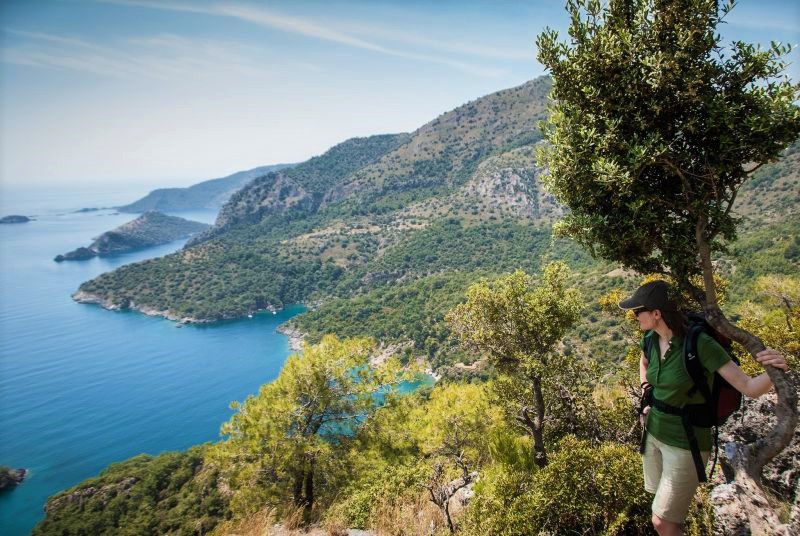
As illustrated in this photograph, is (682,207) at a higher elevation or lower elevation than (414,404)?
higher

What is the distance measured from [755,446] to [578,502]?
6.54 feet

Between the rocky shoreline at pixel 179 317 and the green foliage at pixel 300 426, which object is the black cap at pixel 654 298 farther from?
the rocky shoreline at pixel 179 317

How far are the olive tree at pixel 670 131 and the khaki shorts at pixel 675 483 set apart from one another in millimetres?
1178

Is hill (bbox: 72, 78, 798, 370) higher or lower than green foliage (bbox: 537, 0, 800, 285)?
lower

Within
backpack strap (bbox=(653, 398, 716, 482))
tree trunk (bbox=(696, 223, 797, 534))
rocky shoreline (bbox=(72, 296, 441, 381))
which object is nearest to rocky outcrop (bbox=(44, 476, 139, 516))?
rocky shoreline (bbox=(72, 296, 441, 381))

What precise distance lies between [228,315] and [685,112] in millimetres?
149194

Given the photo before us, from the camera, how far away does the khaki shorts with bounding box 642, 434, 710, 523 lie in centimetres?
346

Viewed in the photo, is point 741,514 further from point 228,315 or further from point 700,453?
point 228,315

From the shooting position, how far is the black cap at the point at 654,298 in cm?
341

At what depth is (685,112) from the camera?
14.1ft

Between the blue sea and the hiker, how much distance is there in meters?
84.0

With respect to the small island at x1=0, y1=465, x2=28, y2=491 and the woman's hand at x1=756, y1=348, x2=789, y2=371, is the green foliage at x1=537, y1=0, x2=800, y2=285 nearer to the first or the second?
the woman's hand at x1=756, y1=348, x2=789, y2=371

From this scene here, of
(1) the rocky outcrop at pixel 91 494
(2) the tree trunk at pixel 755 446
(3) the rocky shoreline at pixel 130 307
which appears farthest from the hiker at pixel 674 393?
(3) the rocky shoreline at pixel 130 307

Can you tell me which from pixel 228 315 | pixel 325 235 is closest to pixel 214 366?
pixel 228 315
